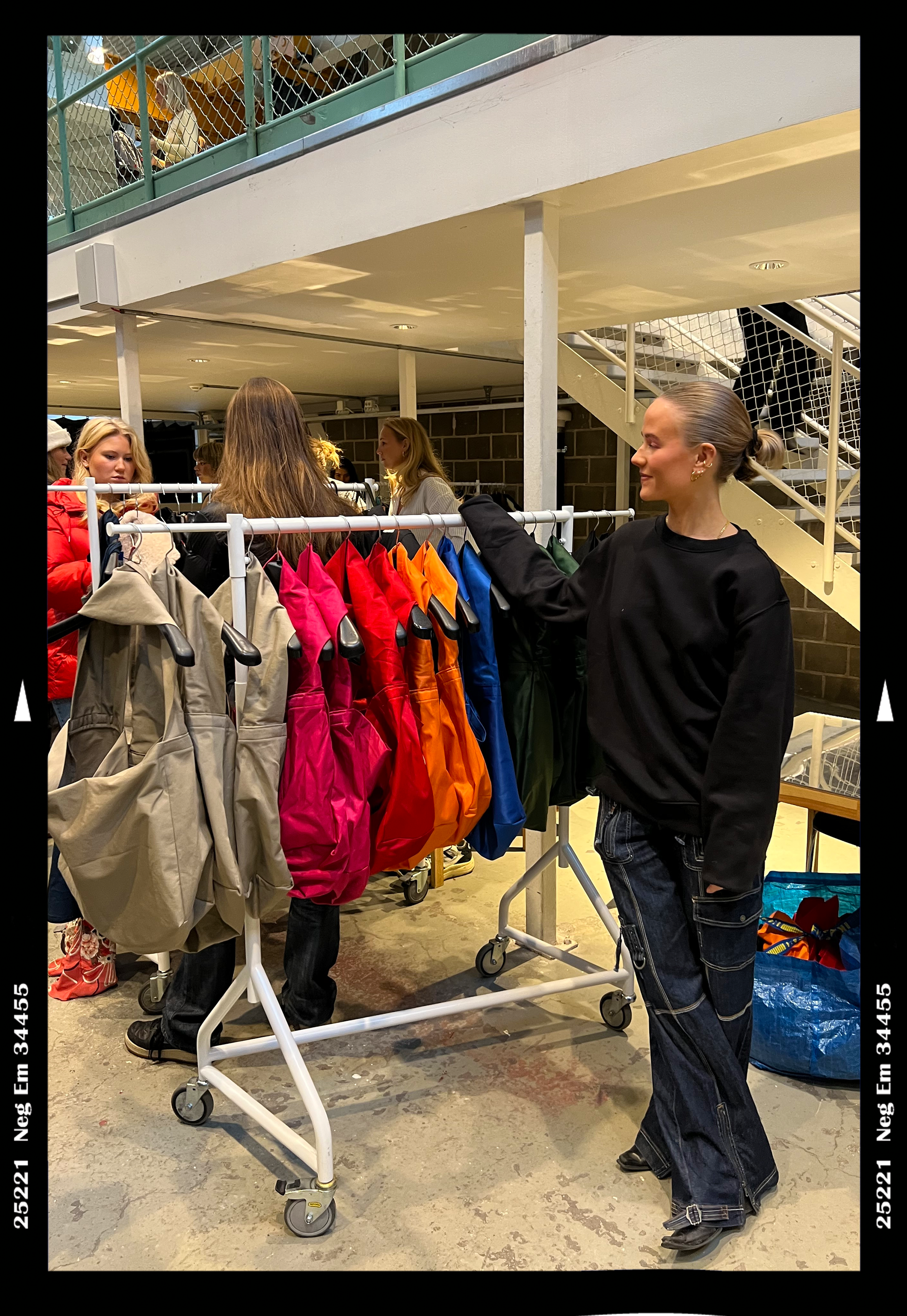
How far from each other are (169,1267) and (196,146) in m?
4.85

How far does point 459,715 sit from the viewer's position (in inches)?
83.5

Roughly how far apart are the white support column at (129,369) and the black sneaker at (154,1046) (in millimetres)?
3331

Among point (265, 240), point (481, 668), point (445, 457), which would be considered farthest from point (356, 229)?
point (445, 457)

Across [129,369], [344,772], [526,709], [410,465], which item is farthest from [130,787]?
[129,369]

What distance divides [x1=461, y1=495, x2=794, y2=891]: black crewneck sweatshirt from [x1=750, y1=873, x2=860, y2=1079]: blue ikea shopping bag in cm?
81

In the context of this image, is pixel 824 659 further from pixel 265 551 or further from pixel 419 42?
pixel 265 551

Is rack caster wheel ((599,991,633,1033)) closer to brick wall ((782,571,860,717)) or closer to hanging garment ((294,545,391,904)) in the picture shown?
hanging garment ((294,545,391,904))

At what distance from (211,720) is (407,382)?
4787 mm

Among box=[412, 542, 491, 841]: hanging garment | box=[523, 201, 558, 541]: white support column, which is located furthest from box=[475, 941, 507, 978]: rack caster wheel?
box=[523, 201, 558, 541]: white support column

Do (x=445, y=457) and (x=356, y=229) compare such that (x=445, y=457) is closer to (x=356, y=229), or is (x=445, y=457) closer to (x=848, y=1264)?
(x=356, y=229)

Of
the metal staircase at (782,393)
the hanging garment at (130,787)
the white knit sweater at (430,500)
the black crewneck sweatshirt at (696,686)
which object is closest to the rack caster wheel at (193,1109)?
the hanging garment at (130,787)

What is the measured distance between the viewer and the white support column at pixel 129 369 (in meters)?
4.94

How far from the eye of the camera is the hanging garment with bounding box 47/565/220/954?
1763mm

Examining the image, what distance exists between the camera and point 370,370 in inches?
289
